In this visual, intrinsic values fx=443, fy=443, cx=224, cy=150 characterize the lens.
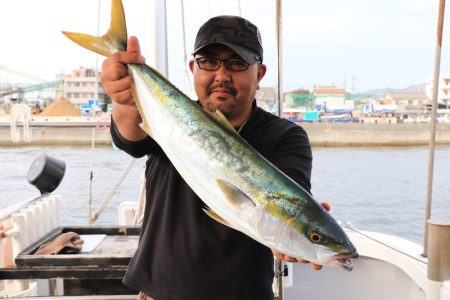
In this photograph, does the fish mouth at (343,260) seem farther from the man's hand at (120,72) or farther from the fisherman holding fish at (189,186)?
the man's hand at (120,72)

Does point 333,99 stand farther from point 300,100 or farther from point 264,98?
point 264,98

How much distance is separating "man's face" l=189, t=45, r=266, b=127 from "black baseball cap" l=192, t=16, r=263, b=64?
30 millimetres

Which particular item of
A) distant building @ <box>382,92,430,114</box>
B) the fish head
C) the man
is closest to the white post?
the man

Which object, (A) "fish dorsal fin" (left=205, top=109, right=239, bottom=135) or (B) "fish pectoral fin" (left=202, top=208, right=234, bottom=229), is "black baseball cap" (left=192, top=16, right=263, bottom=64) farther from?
(B) "fish pectoral fin" (left=202, top=208, right=234, bottom=229)

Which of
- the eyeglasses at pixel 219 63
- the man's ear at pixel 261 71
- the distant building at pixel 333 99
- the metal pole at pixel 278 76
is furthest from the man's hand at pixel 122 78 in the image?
the distant building at pixel 333 99

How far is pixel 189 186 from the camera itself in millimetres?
1480

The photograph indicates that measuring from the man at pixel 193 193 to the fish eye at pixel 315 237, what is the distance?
1.18ft

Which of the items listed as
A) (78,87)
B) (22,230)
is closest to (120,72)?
(22,230)

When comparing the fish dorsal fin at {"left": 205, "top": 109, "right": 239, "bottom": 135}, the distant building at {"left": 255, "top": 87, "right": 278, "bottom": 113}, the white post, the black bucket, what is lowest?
the black bucket

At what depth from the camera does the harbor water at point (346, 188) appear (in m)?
10.4

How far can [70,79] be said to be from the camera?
191 ft

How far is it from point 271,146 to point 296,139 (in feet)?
0.31

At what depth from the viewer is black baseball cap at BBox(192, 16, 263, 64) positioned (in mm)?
1553

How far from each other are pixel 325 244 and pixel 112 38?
908mm
